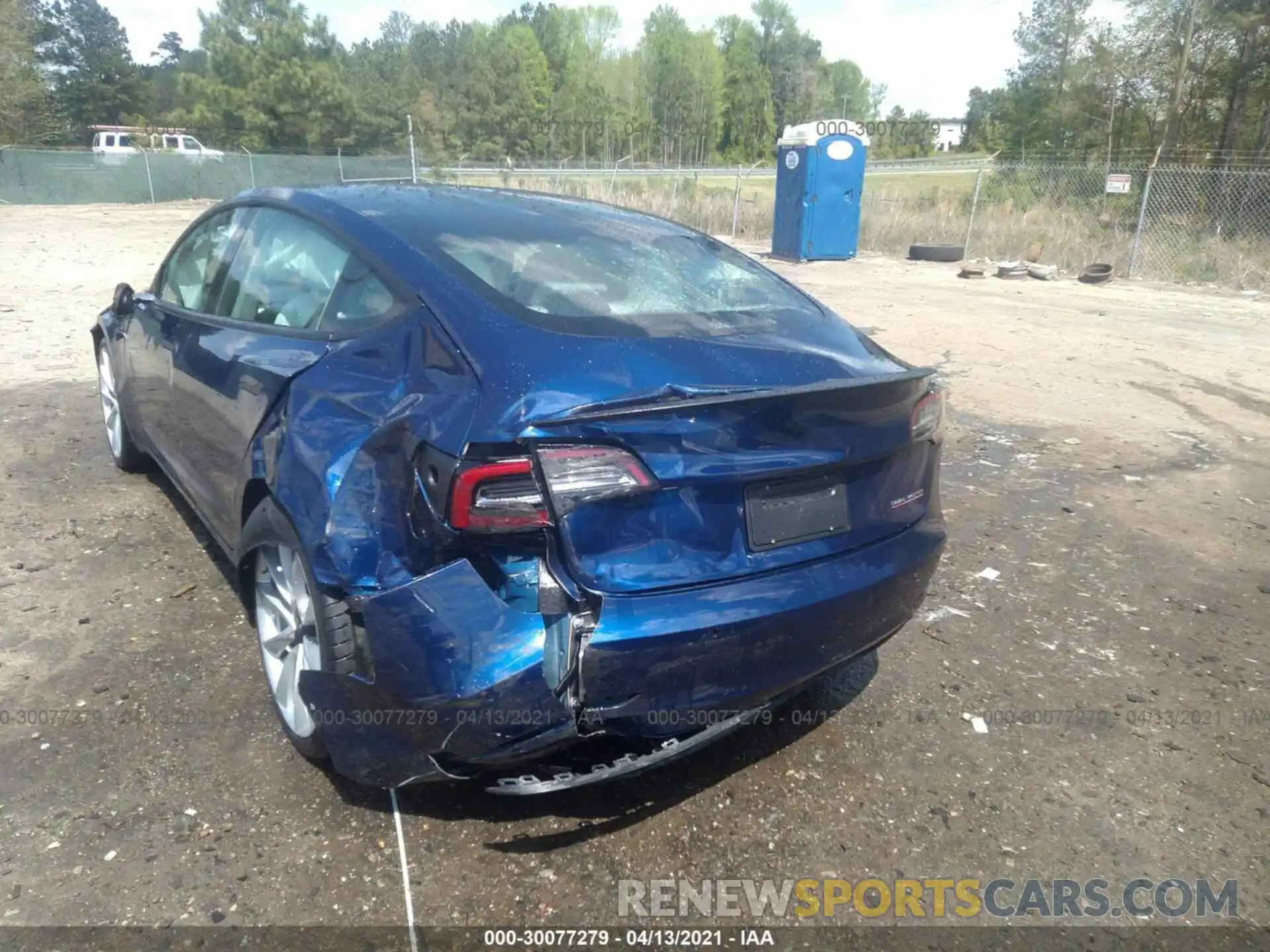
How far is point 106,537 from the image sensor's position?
4270 mm

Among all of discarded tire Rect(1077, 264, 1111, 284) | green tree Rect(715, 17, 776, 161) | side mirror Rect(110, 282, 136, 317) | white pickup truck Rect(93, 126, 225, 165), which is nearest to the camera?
side mirror Rect(110, 282, 136, 317)

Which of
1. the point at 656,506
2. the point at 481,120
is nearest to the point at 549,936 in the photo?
the point at 656,506

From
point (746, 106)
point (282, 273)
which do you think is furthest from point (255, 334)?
point (746, 106)

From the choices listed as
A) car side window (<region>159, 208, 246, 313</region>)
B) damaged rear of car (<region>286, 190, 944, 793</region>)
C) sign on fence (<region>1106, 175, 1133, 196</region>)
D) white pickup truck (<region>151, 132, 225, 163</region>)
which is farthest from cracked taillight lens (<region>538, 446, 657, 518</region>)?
white pickup truck (<region>151, 132, 225, 163</region>)

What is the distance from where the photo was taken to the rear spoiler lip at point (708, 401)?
204 centimetres

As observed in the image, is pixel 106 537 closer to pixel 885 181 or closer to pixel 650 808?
pixel 650 808

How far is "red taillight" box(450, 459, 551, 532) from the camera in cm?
201

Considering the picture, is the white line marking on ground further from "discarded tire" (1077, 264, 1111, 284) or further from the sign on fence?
the sign on fence

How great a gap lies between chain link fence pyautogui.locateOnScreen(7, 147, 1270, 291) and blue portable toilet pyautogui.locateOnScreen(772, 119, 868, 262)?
2.43 meters

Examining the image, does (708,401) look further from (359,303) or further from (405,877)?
(405,877)

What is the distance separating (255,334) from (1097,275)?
15576 mm

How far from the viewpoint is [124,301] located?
4426 mm

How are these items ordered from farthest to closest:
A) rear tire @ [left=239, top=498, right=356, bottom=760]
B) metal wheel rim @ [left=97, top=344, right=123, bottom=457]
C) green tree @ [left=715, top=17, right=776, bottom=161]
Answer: green tree @ [left=715, top=17, right=776, bottom=161], metal wheel rim @ [left=97, top=344, right=123, bottom=457], rear tire @ [left=239, top=498, right=356, bottom=760]

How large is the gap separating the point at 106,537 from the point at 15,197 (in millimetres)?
30692
